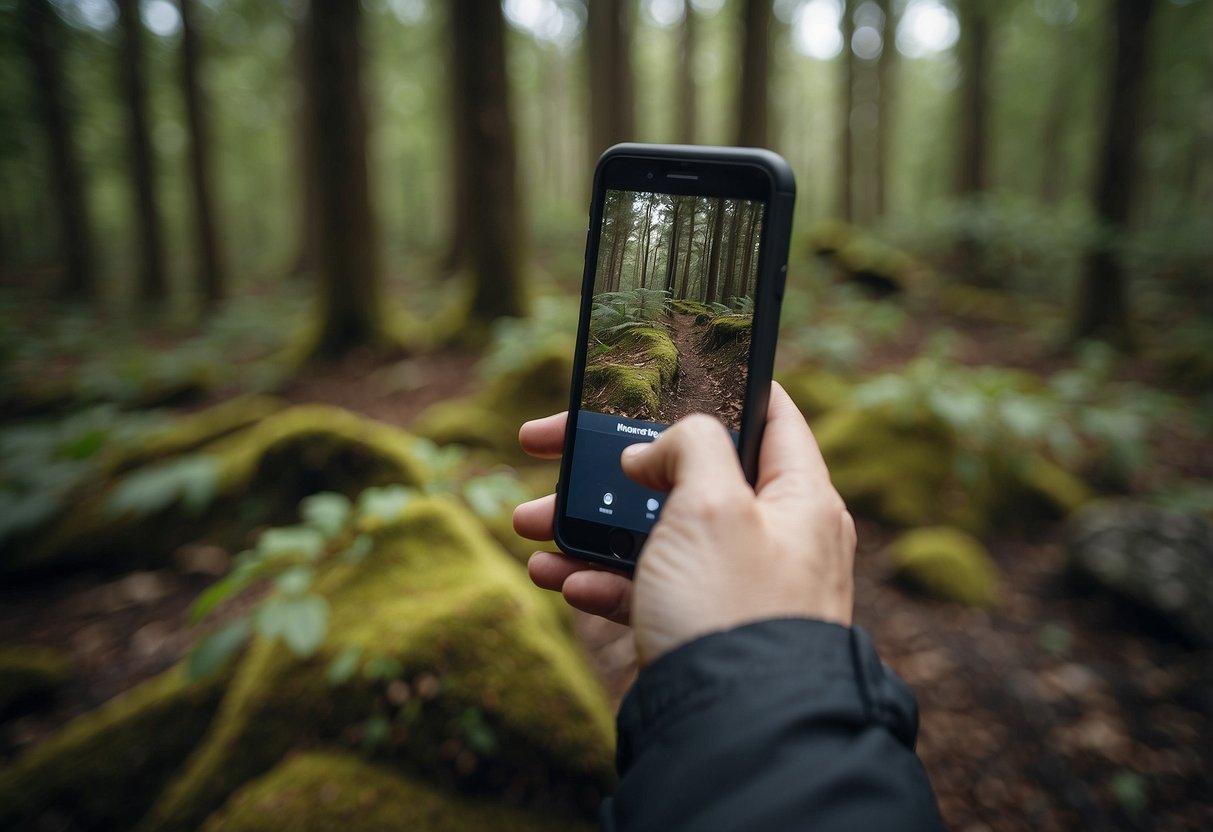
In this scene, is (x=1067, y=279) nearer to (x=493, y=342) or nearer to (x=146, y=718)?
(x=493, y=342)

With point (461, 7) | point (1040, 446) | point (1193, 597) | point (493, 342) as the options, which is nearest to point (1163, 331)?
point (1040, 446)

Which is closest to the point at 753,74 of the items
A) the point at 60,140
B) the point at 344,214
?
the point at 344,214

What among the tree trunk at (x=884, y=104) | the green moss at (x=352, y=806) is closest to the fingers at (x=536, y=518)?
the green moss at (x=352, y=806)

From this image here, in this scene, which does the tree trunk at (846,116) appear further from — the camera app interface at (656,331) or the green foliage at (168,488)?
the green foliage at (168,488)

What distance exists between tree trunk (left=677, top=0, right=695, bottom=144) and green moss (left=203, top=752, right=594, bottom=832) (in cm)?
1718

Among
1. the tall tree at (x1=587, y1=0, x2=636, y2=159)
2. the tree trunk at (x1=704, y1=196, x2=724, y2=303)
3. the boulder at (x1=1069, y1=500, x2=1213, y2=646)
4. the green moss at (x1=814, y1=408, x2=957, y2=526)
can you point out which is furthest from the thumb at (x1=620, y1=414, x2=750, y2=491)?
the tall tree at (x1=587, y1=0, x2=636, y2=159)

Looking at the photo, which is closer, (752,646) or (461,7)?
(752,646)

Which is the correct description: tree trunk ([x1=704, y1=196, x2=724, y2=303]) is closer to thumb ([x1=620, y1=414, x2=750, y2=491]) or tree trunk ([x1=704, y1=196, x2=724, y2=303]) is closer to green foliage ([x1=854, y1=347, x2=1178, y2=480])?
thumb ([x1=620, y1=414, x2=750, y2=491])

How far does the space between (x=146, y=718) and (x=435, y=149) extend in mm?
26715

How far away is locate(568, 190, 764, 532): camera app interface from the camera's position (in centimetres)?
141

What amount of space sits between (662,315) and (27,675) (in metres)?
3.27

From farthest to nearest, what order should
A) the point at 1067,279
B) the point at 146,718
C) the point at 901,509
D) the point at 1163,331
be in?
the point at 1067,279 → the point at 1163,331 → the point at 901,509 → the point at 146,718

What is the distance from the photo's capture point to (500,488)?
2223 mm

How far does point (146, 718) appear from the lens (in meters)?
2.08
